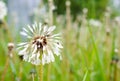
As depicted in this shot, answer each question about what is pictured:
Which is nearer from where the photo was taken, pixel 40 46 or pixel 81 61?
pixel 40 46

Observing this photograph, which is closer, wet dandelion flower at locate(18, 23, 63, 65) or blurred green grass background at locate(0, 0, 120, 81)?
wet dandelion flower at locate(18, 23, 63, 65)

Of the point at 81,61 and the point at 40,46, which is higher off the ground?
the point at 81,61

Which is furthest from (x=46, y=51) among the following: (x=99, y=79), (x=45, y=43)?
(x=99, y=79)

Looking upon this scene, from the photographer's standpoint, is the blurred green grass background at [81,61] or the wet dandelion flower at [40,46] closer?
the wet dandelion flower at [40,46]

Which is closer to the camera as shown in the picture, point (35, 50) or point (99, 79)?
point (35, 50)

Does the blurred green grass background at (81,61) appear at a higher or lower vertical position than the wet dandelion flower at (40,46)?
higher

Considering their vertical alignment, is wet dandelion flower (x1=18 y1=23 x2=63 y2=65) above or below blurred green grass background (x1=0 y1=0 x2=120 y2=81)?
below

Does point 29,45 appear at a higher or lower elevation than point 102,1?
lower

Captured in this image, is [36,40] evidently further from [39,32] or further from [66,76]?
[66,76]
